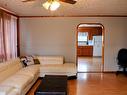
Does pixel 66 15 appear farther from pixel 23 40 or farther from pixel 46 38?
pixel 23 40

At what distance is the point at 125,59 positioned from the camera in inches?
277

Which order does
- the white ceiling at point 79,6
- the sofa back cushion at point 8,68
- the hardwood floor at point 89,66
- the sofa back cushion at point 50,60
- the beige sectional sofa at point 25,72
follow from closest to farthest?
1. the beige sectional sofa at point 25,72
2. the sofa back cushion at point 8,68
3. the white ceiling at point 79,6
4. the sofa back cushion at point 50,60
5. the hardwood floor at point 89,66

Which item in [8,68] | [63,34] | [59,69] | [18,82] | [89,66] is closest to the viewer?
[18,82]

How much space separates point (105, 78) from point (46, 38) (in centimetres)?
286

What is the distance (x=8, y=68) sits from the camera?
4.77m

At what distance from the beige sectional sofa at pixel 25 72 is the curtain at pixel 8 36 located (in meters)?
0.49

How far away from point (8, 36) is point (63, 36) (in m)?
2.26

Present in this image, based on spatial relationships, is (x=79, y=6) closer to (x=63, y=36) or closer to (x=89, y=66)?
(x=63, y=36)

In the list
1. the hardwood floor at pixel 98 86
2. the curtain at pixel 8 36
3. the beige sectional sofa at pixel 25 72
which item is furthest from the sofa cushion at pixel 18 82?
the curtain at pixel 8 36

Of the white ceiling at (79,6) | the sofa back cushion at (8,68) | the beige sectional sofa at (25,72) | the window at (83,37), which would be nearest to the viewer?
the beige sectional sofa at (25,72)

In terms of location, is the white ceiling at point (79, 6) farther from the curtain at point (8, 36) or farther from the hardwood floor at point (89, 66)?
the hardwood floor at point (89, 66)

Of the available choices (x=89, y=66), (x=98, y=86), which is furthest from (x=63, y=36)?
(x=98, y=86)

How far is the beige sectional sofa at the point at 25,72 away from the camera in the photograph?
3.67 meters

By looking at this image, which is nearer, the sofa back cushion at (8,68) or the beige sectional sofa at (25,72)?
the beige sectional sofa at (25,72)
